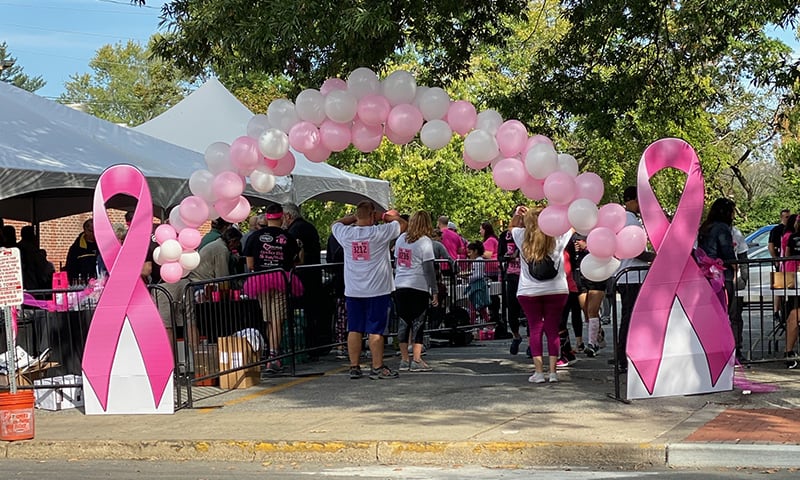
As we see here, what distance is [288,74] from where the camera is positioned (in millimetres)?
13602

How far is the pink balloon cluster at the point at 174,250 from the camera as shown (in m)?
10.9

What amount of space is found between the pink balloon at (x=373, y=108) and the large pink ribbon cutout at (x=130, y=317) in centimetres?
229

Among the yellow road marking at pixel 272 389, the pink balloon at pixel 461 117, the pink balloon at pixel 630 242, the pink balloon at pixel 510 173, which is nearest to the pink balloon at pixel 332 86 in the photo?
the pink balloon at pixel 461 117

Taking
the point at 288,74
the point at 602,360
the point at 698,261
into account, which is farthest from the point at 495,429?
the point at 288,74

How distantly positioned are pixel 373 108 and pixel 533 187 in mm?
1723

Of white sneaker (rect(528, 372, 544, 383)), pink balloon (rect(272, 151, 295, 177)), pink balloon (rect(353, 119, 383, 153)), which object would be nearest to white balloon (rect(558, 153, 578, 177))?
pink balloon (rect(353, 119, 383, 153))

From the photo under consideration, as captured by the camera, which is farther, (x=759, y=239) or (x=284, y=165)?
(x=759, y=239)

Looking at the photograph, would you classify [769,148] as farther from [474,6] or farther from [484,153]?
[484,153]

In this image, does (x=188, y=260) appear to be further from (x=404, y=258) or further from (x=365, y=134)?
(x=404, y=258)

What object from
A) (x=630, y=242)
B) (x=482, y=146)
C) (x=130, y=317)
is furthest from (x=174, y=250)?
(x=630, y=242)

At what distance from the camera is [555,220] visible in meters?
9.73

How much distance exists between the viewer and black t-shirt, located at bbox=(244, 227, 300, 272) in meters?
13.4

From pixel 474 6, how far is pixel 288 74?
2.62 m

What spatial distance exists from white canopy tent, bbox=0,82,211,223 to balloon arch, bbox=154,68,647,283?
2.16m
